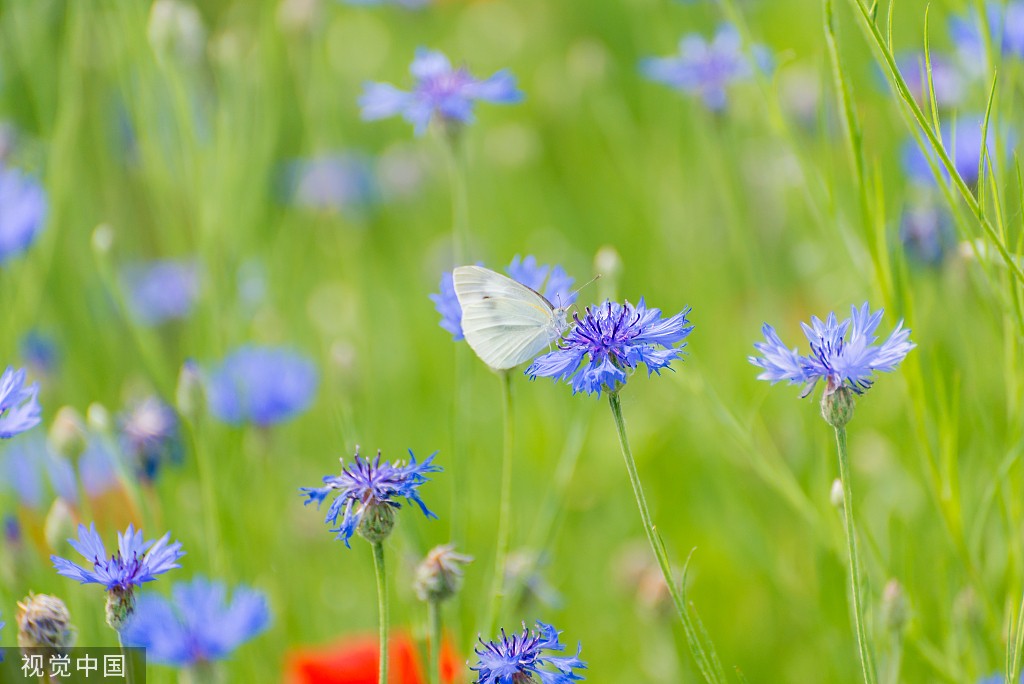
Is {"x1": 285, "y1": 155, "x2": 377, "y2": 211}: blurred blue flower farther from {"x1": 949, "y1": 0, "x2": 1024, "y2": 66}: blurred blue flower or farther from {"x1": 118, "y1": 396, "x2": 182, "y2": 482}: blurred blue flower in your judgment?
{"x1": 949, "y1": 0, "x2": 1024, "y2": 66}: blurred blue flower

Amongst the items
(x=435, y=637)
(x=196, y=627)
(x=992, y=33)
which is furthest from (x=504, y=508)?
(x=992, y=33)

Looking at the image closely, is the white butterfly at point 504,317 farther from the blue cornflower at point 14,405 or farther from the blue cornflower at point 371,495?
the blue cornflower at point 14,405

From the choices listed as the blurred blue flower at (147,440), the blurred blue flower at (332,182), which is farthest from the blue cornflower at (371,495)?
the blurred blue flower at (332,182)

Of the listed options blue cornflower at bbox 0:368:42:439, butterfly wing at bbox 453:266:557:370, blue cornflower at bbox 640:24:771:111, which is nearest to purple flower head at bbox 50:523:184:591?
blue cornflower at bbox 0:368:42:439

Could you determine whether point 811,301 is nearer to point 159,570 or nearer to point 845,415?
point 845,415

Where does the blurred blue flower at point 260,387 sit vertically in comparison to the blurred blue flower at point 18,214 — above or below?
below

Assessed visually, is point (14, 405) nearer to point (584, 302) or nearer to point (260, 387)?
point (260, 387)

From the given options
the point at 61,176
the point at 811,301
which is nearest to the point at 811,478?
the point at 811,301
